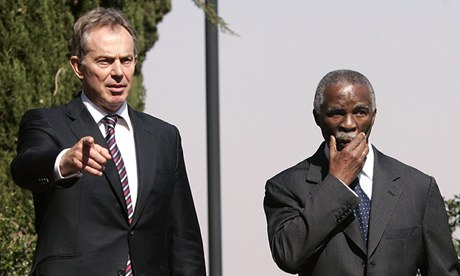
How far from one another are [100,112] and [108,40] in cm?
32

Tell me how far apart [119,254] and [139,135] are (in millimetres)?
547

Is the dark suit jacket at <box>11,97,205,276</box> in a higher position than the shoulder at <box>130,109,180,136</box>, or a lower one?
lower

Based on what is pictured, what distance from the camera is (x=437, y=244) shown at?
A: 525cm

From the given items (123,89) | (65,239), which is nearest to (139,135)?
(123,89)

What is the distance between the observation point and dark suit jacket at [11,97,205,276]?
5.13 meters

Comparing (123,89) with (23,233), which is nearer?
(123,89)

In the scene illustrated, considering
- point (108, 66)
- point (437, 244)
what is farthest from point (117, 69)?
point (437, 244)

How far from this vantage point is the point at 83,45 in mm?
5281

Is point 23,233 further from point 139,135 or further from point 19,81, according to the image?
point 139,135

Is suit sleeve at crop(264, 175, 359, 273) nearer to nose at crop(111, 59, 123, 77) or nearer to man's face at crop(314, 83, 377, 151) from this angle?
man's face at crop(314, 83, 377, 151)

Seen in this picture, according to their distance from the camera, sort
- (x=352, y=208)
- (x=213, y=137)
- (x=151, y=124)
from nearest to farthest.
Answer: (x=352, y=208), (x=151, y=124), (x=213, y=137)

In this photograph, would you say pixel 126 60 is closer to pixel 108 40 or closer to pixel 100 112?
pixel 108 40

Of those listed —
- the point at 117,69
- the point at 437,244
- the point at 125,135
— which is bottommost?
the point at 437,244

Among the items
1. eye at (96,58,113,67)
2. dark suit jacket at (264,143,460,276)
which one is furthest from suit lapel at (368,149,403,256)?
eye at (96,58,113,67)
